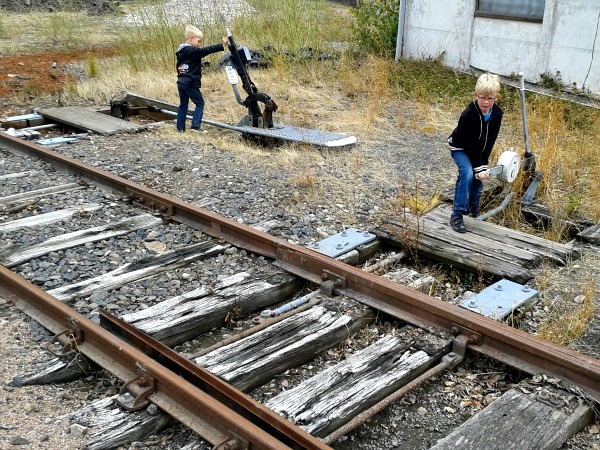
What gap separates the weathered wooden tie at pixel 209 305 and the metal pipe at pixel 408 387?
126cm

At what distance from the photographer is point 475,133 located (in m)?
5.29

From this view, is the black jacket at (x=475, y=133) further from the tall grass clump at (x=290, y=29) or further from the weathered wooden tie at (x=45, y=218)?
the tall grass clump at (x=290, y=29)

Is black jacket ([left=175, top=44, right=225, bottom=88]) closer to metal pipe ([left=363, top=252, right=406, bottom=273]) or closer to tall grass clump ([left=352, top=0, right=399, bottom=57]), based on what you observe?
metal pipe ([left=363, top=252, right=406, bottom=273])

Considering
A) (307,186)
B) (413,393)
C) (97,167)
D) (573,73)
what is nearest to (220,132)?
(97,167)

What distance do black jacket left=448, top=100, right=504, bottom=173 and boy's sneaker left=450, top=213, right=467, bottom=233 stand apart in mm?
392

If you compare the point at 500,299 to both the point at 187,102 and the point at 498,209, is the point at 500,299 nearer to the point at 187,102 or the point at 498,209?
the point at 498,209

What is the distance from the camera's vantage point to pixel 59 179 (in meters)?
6.92

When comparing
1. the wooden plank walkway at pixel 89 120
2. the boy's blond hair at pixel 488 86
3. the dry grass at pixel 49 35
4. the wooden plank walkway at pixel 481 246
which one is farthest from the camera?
the dry grass at pixel 49 35

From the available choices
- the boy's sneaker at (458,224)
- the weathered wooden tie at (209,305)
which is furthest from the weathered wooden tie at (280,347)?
the boy's sneaker at (458,224)

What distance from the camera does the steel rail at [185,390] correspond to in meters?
2.92

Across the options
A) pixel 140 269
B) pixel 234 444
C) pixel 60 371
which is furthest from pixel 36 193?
pixel 234 444

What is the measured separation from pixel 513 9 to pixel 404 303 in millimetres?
8233

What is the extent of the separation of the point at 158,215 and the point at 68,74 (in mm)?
8400

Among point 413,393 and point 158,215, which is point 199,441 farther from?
point 158,215
